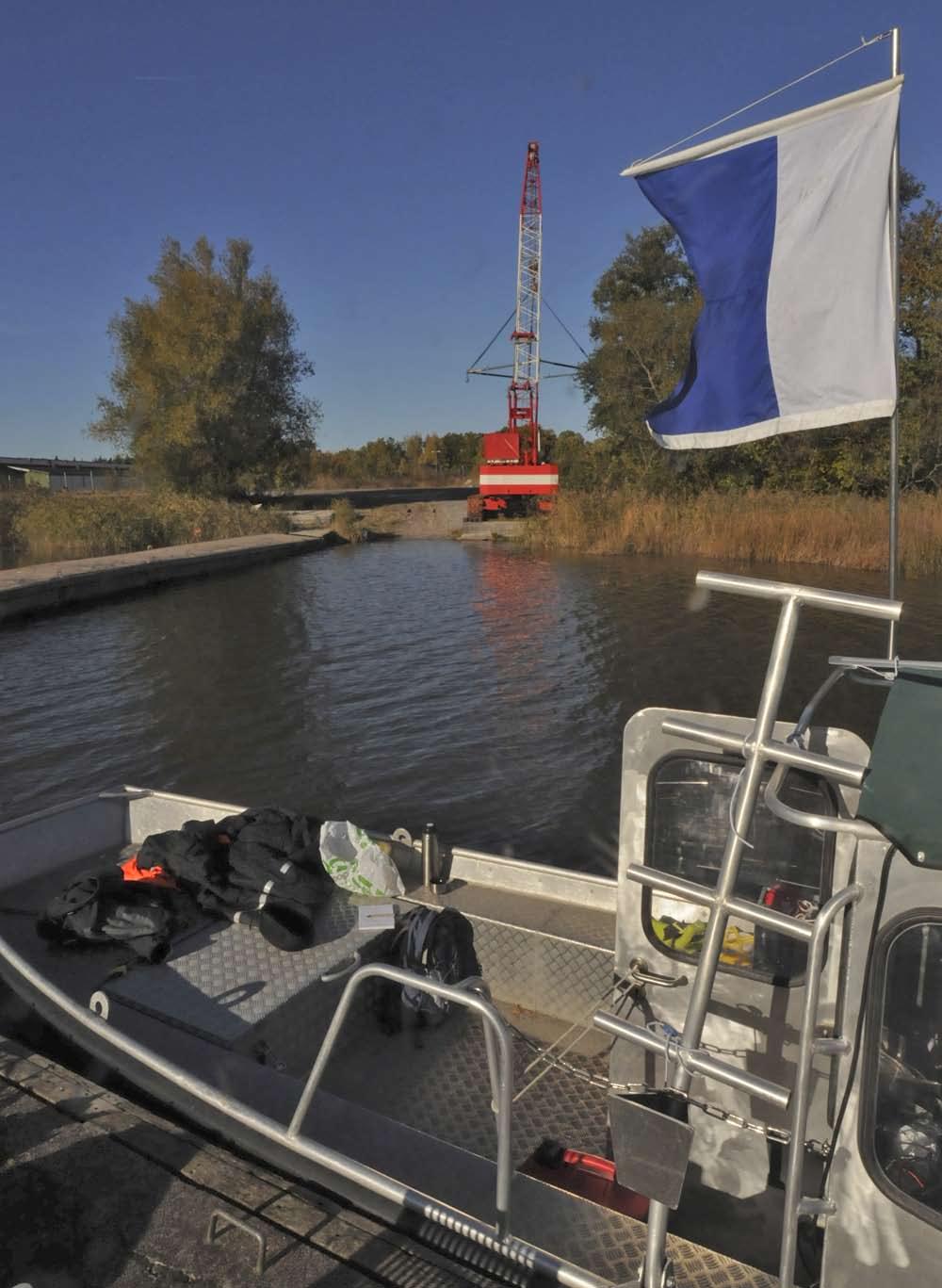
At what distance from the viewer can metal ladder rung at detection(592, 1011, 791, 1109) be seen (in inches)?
68.3

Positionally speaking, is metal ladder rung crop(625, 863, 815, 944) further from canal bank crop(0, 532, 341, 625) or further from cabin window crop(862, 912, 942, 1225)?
canal bank crop(0, 532, 341, 625)

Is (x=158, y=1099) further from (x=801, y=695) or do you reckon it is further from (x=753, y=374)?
(x=801, y=695)

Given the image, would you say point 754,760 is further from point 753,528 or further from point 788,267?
point 753,528

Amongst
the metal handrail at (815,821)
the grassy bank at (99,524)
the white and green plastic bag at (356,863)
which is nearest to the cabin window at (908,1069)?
the metal handrail at (815,821)

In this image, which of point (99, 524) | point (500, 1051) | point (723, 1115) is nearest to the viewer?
point (723, 1115)

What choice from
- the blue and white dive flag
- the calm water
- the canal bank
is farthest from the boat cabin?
the canal bank

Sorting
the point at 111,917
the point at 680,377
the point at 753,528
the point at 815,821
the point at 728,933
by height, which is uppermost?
the point at 680,377

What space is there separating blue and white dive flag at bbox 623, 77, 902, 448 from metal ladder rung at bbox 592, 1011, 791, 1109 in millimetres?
2248

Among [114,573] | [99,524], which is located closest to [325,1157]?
[114,573]

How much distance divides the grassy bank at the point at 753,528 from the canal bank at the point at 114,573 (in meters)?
10.5

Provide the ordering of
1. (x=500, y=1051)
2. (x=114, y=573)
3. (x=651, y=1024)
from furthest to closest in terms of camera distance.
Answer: (x=114, y=573)
(x=651, y=1024)
(x=500, y=1051)

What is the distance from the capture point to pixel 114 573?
21.8 metres

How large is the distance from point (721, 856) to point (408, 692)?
10612 millimetres

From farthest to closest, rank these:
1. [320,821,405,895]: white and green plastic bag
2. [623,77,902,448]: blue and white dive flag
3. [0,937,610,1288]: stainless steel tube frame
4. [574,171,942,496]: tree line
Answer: [574,171,942,496]: tree line, [320,821,405,895]: white and green plastic bag, [623,77,902,448]: blue and white dive flag, [0,937,610,1288]: stainless steel tube frame
